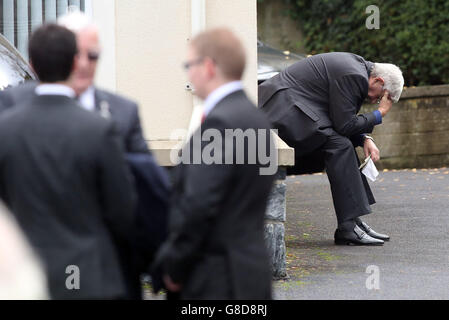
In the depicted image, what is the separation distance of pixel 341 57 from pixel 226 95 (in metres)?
4.75

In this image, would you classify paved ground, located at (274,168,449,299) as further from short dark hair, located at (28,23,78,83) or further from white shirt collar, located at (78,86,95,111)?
short dark hair, located at (28,23,78,83)

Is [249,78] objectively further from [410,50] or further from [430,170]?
[410,50]

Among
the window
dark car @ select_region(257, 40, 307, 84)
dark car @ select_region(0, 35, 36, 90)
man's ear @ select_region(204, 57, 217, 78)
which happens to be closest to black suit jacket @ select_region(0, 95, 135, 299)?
man's ear @ select_region(204, 57, 217, 78)

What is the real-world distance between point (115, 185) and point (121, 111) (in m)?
0.50

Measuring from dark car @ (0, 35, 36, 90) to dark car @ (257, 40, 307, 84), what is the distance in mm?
6541

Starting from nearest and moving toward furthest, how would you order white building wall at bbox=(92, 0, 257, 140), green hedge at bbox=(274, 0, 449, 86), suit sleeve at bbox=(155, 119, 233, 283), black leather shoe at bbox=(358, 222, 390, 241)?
suit sleeve at bbox=(155, 119, 233, 283) < white building wall at bbox=(92, 0, 257, 140) < black leather shoe at bbox=(358, 222, 390, 241) < green hedge at bbox=(274, 0, 449, 86)

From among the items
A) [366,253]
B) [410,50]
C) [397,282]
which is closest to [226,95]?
[397,282]

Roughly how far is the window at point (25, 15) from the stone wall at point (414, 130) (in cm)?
831

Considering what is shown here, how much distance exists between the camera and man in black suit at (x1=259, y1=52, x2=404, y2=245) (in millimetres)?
8172

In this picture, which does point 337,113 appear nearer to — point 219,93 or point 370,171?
point 370,171

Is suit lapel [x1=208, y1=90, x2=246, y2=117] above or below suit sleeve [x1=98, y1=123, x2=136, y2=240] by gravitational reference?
above

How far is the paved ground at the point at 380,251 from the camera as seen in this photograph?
21.9 ft

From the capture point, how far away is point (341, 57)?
831 centimetres

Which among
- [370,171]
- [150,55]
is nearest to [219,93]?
[150,55]
